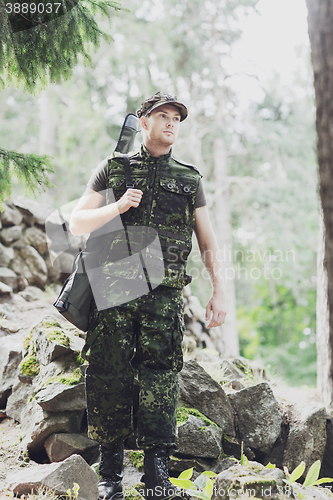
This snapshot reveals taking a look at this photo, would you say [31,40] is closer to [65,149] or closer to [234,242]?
[65,149]

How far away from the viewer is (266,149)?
42.9 ft

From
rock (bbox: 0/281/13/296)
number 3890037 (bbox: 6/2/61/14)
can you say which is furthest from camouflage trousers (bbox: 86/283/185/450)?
rock (bbox: 0/281/13/296)

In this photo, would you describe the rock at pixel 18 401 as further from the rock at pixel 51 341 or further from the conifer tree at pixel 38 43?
the conifer tree at pixel 38 43

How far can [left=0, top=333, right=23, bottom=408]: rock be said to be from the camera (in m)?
3.92

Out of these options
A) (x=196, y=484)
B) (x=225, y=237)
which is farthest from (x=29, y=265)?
(x=225, y=237)

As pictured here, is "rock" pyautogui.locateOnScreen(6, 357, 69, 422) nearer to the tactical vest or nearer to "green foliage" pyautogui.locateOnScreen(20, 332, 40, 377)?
"green foliage" pyautogui.locateOnScreen(20, 332, 40, 377)

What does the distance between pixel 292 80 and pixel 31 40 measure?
12914 millimetres

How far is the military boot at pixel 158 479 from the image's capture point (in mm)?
2324

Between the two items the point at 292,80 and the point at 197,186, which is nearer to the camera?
the point at 197,186

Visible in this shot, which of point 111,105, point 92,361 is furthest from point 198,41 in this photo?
point 92,361

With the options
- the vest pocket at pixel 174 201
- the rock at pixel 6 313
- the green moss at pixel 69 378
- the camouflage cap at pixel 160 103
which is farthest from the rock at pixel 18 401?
the camouflage cap at pixel 160 103

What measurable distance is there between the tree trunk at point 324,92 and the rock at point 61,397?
6.98 ft

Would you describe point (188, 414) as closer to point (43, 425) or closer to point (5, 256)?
point (43, 425)

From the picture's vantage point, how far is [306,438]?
131 inches
